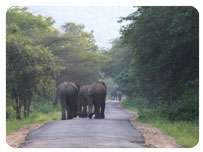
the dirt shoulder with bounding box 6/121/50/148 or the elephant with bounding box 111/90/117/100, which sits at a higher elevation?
the elephant with bounding box 111/90/117/100

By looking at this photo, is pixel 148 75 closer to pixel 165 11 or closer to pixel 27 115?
pixel 165 11

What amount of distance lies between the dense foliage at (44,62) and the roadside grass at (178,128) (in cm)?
354

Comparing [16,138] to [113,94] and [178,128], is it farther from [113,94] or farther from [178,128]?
[113,94]

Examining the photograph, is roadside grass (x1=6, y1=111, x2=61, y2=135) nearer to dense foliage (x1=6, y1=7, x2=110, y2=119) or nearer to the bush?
dense foliage (x1=6, y1=7, x2=110, y2=119)

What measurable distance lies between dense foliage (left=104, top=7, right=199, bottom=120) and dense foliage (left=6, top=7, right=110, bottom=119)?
2.08 m

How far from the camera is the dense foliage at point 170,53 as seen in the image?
1516cm

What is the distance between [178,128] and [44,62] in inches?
308

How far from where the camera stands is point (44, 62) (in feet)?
65.6

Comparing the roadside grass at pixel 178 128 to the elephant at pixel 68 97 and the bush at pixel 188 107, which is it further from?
the elephant at pixel 68 97

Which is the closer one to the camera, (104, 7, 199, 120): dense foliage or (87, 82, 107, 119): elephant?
(104, 7, 199, 120): dense foliage

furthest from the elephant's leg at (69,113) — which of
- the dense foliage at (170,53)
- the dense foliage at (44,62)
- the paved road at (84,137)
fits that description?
the paved road at (84,137)

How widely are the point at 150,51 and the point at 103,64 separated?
20.2 ft

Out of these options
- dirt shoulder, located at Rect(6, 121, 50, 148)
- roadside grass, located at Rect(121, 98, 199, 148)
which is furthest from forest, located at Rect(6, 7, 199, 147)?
dirt shoulder, located at Rect(6, 121, 50, 148)

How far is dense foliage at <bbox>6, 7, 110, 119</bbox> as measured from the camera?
17.5 meters
